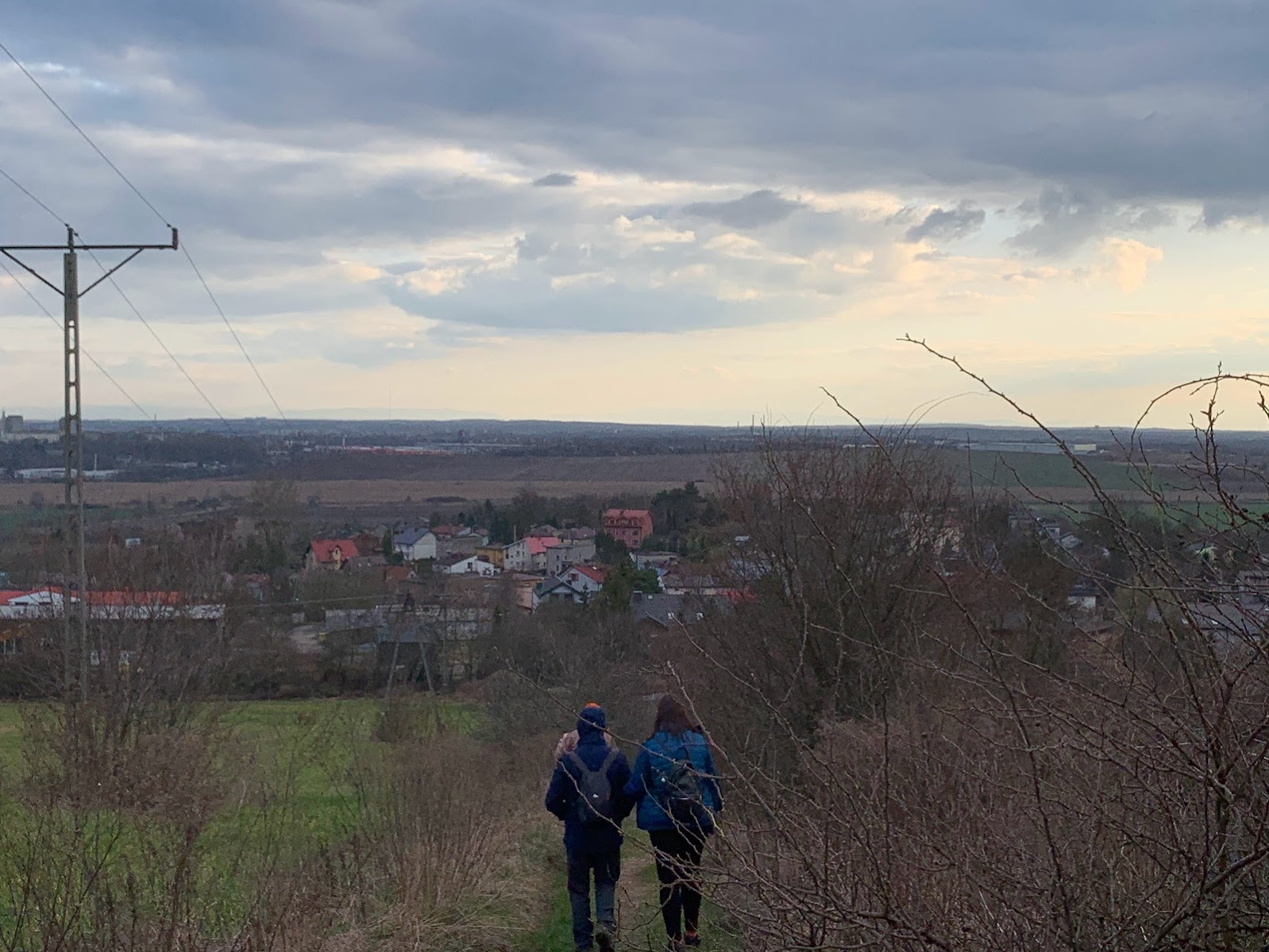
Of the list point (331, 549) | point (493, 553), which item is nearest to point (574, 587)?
point (331, 549)

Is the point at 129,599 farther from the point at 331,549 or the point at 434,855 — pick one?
the point at 331,549

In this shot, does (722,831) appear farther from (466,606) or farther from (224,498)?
(224,498)

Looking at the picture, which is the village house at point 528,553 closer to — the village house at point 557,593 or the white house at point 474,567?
the white house at point 474,567

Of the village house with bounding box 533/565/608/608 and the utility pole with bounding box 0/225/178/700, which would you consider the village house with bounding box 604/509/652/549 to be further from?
the utility pole with bounding box 0/225/178/700

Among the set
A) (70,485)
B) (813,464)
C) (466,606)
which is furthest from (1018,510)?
(466,606)

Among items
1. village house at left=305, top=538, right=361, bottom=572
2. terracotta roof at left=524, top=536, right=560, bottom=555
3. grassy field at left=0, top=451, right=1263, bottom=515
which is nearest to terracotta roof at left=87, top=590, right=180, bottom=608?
grassy field at left=0, top=451, right=1263, bottom=515
